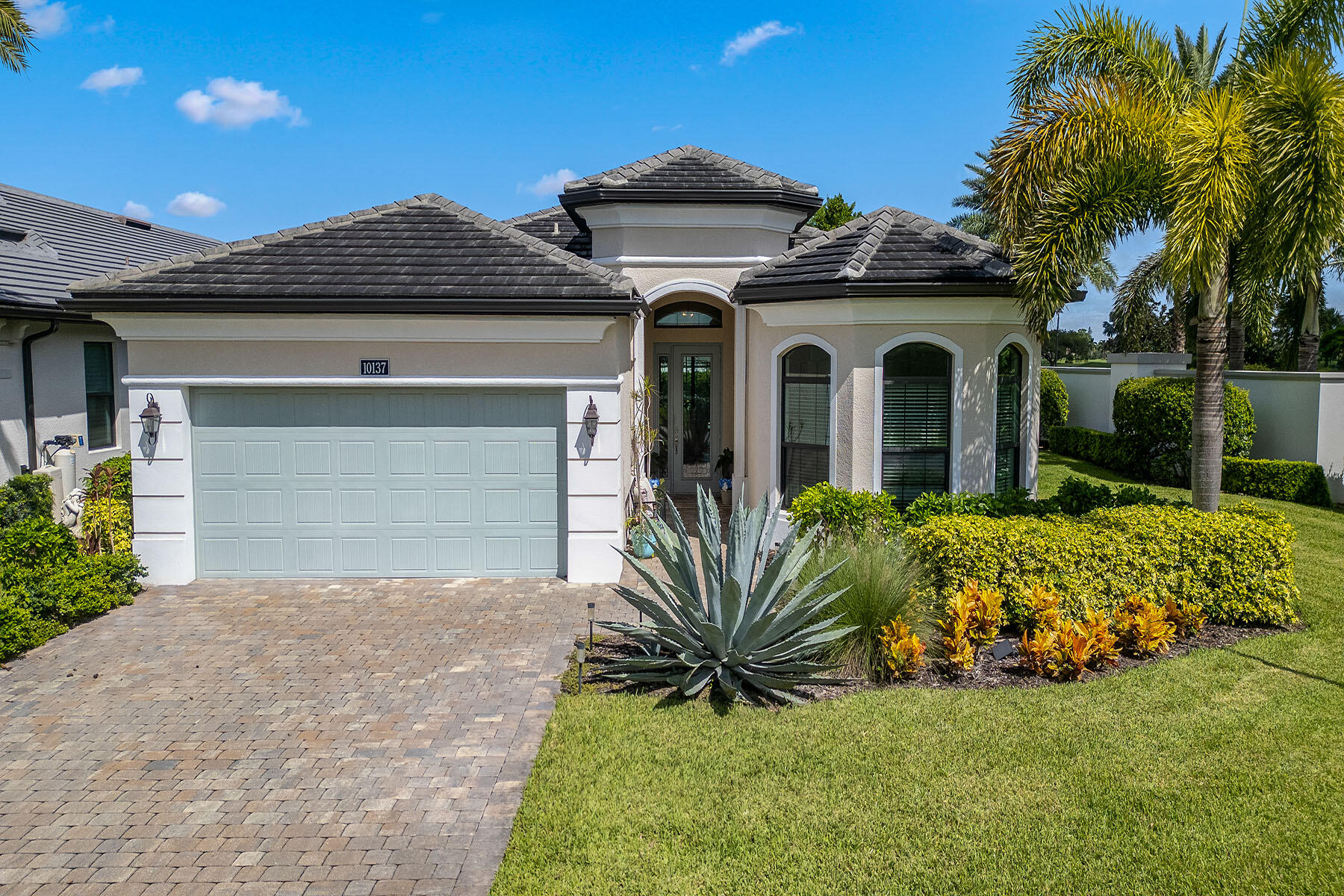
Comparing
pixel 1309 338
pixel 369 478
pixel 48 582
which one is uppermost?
pixel 1309 338

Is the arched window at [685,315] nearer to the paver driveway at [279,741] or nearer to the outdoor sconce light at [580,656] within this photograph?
the paver driveway at [279,741]

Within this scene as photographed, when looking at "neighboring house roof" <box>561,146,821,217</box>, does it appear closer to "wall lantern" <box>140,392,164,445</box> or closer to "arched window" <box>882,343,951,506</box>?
"arched window" <box>882,343,951,506</box>

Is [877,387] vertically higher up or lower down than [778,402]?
higher up

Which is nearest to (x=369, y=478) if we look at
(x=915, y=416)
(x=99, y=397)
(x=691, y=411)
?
(x=99, y=397)

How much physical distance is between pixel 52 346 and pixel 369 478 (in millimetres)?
5798

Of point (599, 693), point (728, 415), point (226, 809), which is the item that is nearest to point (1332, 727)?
point (599, 693)

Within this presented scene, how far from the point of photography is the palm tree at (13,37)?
37.5ft

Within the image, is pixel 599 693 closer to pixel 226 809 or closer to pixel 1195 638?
pixel 226 809

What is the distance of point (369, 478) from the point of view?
10.6m

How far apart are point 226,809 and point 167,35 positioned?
16.3 m

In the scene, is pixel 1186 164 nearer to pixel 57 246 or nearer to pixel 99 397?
pixel 99 397

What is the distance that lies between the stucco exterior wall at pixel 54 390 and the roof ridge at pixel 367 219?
1440 millimetres

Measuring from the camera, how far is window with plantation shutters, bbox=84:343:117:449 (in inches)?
528

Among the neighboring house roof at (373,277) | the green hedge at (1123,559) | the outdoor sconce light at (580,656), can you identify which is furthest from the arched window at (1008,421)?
the outdoor sconce light at (580,656)
